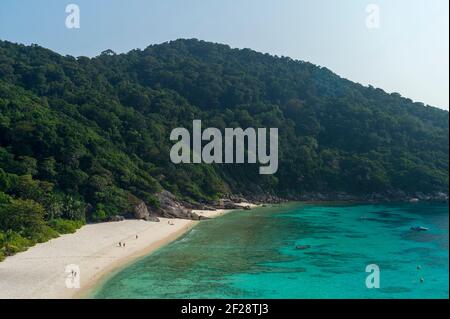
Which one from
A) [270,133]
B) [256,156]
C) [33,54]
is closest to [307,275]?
[256,156]

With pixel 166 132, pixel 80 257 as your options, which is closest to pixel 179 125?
pixel 166 132

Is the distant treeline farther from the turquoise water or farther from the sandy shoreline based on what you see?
the turquoise water

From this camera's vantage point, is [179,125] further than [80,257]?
Yes

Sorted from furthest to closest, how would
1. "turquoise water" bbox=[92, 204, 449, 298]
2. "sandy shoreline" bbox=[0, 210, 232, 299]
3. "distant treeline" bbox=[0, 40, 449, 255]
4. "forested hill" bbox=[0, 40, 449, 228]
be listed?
1. "forested hill" bbox=[0, 40, 449, 228]
2. "distant treeline" bbox=[0, 40, 449, 255]
3. "turquoise water" bbox=[92, 204, 449, 298]
4. "sandy shoreline" bbox=[0, 210, 232, 299]

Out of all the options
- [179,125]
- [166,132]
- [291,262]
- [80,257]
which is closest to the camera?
[80,257]

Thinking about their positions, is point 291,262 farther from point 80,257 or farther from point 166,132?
point 166,132

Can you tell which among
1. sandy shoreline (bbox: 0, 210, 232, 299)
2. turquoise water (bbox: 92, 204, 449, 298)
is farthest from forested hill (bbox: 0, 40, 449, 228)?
turquoise water (bbox: 92, 204, 449, 298)
